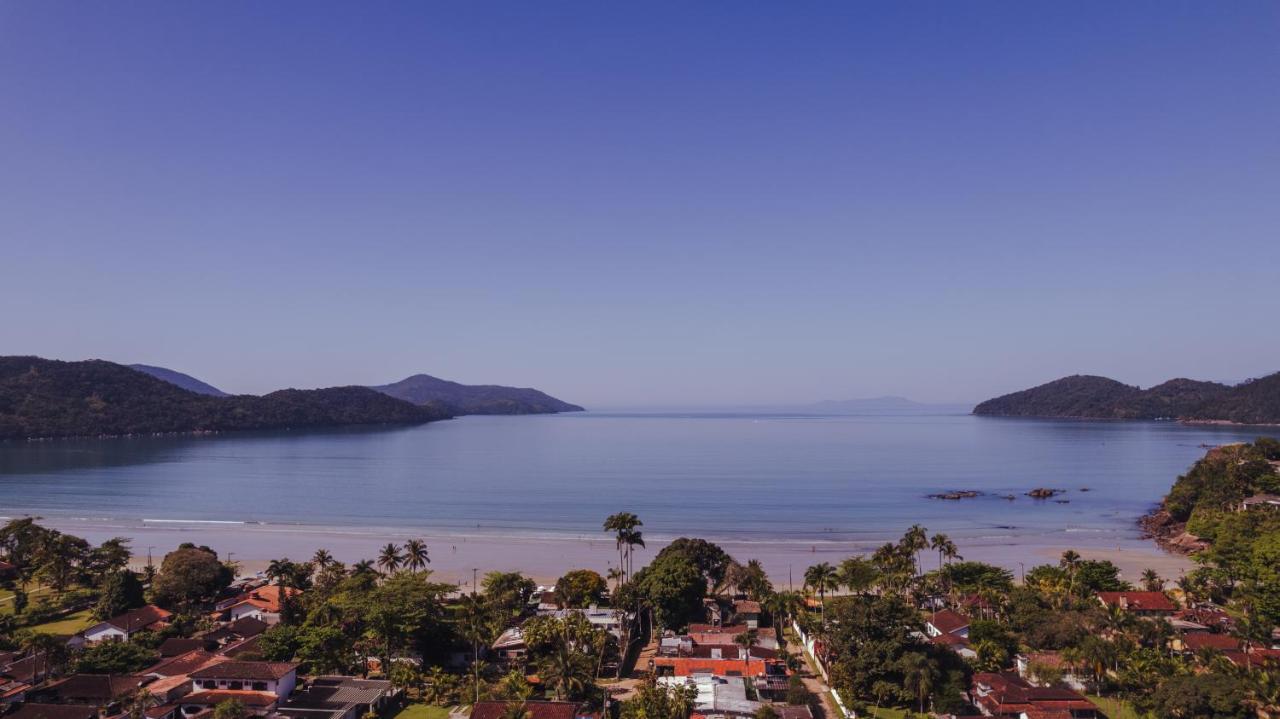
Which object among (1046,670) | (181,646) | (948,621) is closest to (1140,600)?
(948,621)

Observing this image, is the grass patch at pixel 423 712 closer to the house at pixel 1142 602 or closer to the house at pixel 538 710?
the house at pixel 538 710

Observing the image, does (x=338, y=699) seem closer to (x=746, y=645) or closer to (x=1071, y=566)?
(x=746, y=645)

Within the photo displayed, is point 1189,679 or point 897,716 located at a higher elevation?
point 1189,679

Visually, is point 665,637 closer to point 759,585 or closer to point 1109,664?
point 759,585

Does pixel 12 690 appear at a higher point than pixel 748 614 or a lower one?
higher

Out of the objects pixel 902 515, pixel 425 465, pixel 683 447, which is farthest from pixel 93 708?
pixel 683 447
